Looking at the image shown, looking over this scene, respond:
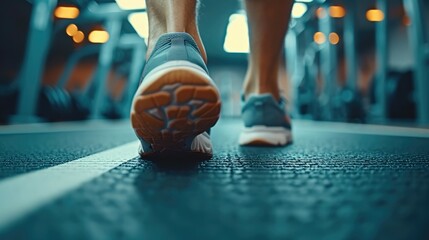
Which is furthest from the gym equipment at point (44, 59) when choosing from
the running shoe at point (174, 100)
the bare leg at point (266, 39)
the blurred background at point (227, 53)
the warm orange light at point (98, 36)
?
the running shoe at point (174, 100)

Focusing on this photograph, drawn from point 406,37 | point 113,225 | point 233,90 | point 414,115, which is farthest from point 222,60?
point 113,225

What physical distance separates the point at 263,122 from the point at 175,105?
19.6 inches

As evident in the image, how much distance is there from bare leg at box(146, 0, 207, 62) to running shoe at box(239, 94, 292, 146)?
0.34 m

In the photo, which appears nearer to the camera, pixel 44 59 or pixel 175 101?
pixel 175 101

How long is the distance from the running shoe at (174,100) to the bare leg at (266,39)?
1.42ft

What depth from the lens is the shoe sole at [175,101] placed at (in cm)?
53

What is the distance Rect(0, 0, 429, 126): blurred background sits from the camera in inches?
99.6

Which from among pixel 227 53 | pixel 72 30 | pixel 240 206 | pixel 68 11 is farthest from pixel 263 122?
pixel 227 53

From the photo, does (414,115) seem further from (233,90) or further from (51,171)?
(233,90)

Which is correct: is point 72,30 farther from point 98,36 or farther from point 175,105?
point 175,105

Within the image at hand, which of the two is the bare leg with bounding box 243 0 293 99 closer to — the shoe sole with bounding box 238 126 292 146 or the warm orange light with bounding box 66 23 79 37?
the shoe sole with bounding box 238 126 292 146

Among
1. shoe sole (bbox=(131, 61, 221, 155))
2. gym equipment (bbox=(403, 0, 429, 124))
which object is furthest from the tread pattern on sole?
gym equipment (bbox=(403, 0, 429, 124))

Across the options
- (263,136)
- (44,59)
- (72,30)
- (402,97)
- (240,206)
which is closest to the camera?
(240,206)

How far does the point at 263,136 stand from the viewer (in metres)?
0.98
